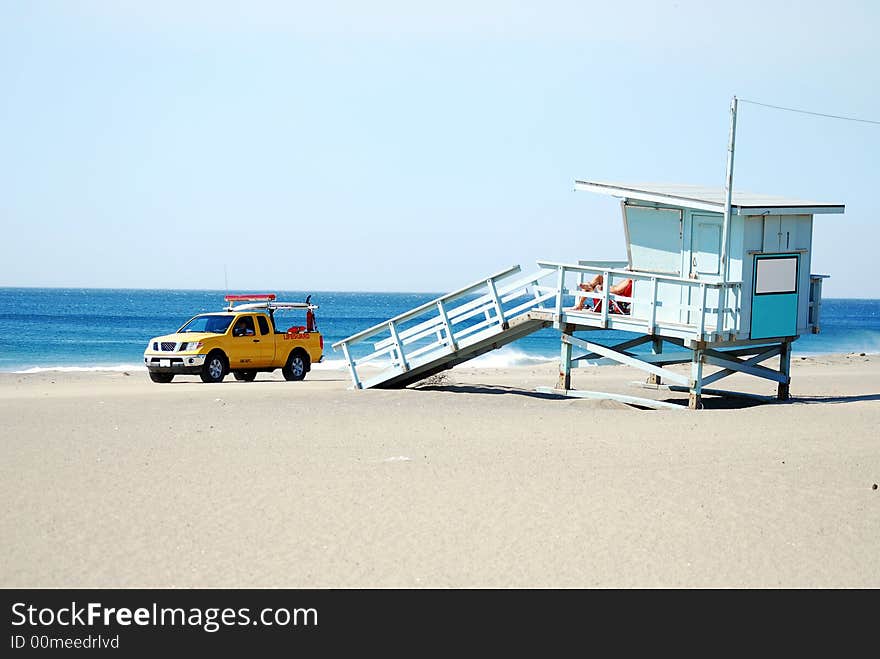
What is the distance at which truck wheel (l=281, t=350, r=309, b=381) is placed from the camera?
26.7m

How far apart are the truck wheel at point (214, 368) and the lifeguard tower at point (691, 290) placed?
6.05 metres

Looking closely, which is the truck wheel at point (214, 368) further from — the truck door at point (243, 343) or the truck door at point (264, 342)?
the truck door at point (264, 342)

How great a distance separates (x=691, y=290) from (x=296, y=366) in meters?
11.7

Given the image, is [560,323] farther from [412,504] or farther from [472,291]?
[412,504]

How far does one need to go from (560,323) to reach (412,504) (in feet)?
31.8

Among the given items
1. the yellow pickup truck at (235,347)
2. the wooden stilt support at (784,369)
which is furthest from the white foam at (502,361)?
the wooden stilt support at (784,369)

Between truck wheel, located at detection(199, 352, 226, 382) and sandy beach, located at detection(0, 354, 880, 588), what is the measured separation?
7.00m

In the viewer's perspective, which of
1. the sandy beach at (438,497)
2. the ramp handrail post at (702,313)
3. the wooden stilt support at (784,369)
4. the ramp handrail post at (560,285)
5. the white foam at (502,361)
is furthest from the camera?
the white foam at (502,361)

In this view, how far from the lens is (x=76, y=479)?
10.8 meters

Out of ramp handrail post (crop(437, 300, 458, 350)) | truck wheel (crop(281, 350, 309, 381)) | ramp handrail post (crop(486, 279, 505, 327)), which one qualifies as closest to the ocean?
truck wheel (crop(281, 350, 309, 381))

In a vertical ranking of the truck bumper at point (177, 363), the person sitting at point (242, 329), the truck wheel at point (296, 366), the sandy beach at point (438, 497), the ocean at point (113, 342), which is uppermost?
the sandy beach at point (438, 497)

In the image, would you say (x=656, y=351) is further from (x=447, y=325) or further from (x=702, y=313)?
(x=702, y=313)

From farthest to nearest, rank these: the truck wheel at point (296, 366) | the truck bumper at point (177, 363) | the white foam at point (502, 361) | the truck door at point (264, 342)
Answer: the white foam at point (502, 361), the truck wheel at point (296, 366), the truck door at point (264, 342), the truck bumper at point (177, 363)

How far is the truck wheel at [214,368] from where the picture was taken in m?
24.3
